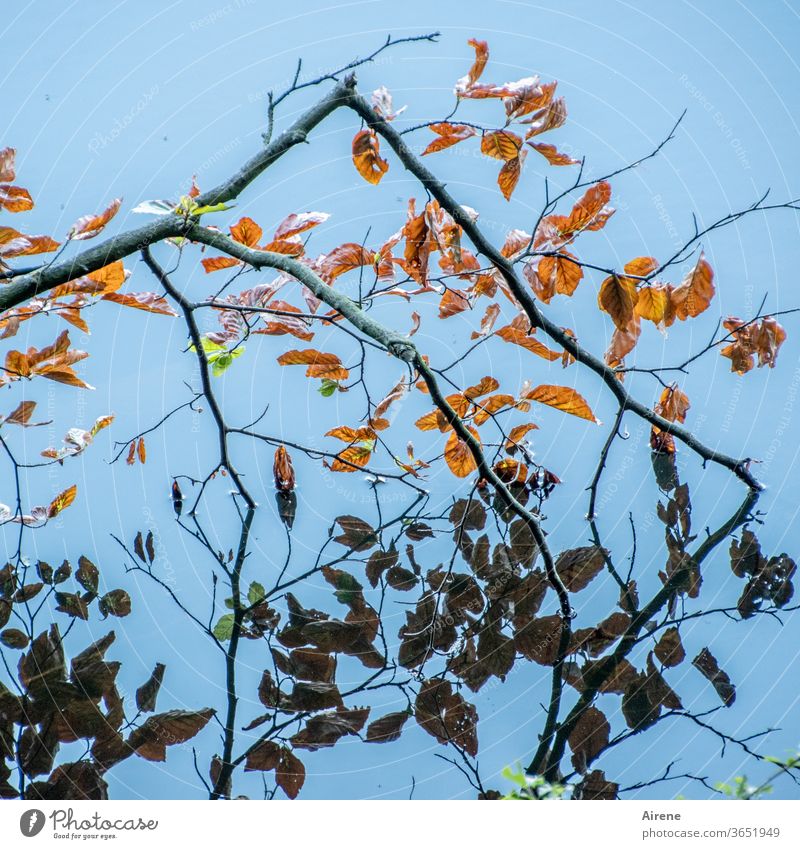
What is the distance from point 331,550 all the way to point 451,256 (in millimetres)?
302

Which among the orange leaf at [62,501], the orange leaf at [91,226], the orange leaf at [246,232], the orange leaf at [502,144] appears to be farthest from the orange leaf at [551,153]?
the orange leaf at [62,501]

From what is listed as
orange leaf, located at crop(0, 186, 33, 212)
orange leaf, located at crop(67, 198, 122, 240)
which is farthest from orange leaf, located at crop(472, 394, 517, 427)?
orange leaf, located at crop(0, 186, 33, 212)

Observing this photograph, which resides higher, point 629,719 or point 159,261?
point 159,261

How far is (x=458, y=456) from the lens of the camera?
2.60 ft

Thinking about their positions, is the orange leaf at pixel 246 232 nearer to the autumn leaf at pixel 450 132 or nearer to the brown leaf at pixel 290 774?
the autumn leaf at pixel 450 132

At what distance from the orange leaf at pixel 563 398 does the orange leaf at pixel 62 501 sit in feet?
1.56

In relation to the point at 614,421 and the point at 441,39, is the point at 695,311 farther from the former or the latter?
the point at 441,39

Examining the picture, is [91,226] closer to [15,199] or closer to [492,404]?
[15,199]

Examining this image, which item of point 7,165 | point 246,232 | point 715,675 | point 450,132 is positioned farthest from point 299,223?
point 715,675

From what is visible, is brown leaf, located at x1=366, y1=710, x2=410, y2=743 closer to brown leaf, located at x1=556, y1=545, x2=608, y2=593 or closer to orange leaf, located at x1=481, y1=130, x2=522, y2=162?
brown leaf, located at x1=556, y1=545, x2=608, y2=593

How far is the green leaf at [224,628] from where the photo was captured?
672mm

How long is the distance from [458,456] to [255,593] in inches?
9.3
